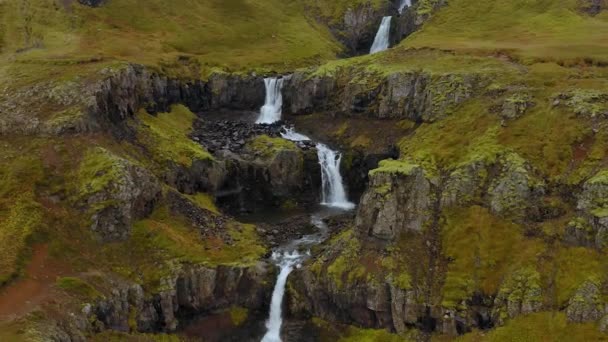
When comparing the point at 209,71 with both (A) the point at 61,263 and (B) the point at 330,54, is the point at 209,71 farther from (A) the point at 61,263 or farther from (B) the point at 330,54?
(A) the point at 61,263

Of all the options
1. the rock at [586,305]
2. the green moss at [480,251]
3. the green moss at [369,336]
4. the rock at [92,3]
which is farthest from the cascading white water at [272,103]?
the rock at [586,305]

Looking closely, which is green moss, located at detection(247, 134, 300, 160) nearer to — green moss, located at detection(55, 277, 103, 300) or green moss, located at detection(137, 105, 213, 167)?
green moss, located at detection(137, 105, 213, 167)

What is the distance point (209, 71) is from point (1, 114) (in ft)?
119

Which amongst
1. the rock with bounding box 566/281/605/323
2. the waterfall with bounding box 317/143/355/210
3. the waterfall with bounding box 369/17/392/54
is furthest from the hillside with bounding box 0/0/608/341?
the waterfall with bounding box 369/17/392/54

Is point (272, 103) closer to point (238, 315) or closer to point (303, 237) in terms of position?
point (303, 237)

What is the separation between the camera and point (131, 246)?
152 ft

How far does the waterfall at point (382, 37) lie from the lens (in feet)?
344

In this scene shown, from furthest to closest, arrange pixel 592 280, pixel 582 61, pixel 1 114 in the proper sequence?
pixel 582 61
pixel 1 114
pixel 592 280

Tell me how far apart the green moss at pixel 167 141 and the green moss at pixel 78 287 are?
19.0 meters

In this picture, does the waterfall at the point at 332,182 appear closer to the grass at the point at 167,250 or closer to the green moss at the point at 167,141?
the green moss at the point at 167,141

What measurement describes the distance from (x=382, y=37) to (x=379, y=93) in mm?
42052

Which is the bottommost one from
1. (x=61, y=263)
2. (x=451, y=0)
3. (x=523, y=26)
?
(x=61, y=263)

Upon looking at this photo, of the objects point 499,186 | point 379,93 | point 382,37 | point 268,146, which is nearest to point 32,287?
point 268,146

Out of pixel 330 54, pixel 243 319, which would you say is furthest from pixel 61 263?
pixel 330 54
